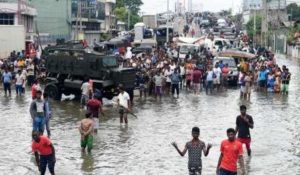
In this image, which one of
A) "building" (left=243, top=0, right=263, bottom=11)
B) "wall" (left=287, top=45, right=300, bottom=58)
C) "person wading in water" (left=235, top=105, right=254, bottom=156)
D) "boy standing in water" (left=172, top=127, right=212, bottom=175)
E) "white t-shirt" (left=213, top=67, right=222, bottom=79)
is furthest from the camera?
"building" (left=243, top=0, right=263, bottom=11)

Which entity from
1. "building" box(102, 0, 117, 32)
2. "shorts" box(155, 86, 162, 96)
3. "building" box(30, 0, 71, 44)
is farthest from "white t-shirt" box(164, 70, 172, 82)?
"building" box(102, 0, 117, 32)

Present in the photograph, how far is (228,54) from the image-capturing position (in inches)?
1705

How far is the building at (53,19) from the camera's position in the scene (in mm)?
75938

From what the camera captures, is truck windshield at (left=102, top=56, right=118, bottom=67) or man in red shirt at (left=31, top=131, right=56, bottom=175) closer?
man in red shirt at (left=31, top=131, right=56, bottom=175)

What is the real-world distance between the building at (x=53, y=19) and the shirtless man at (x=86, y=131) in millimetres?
52748

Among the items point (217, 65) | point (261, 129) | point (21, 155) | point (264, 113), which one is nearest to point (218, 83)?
point (217, 65)

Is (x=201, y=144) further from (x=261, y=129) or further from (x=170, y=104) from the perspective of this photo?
(x=170, y=104)

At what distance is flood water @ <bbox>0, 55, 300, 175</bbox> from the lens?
55.7 feet

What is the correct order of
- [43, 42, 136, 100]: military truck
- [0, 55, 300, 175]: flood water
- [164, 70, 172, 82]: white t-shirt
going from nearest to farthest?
1. [0, 55, 300, 175]: flood water
2. [43, 42, 136, 100]: military truck
3. [164, 70, 172, 82]: white t-shirt

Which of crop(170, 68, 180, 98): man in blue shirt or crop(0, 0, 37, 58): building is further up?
crop(0, 0, 37, 58): building

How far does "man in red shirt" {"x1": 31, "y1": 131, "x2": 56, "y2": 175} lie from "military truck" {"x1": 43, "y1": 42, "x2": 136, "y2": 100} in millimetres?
14064

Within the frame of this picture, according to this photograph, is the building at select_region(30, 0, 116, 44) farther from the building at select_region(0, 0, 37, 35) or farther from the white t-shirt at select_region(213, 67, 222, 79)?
the white t-shirt at select_region(213, 67, 222, 79)

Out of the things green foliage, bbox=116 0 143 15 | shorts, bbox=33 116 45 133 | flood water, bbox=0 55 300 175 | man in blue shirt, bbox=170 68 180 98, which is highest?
green foliage, bbox=116 0 143 15

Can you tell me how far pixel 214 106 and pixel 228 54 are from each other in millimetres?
14545
